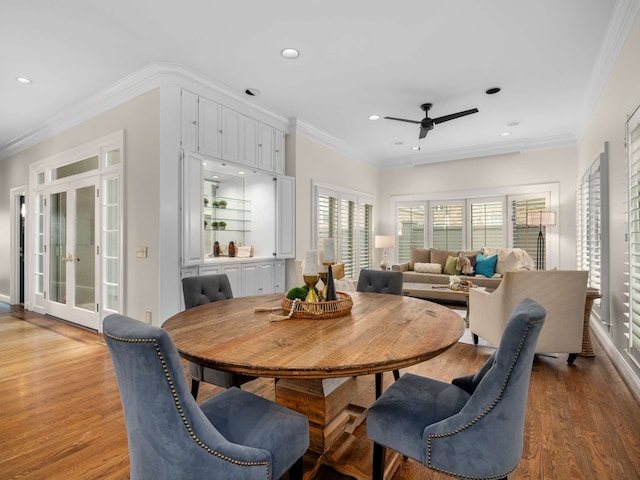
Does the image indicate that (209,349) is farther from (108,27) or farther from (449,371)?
(108,27)

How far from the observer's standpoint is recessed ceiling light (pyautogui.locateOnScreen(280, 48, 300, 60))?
10.4 feet

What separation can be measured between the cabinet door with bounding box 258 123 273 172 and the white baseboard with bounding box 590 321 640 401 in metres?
4.10

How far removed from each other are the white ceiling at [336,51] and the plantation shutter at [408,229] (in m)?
2.77

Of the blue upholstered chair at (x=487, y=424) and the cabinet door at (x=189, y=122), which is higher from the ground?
the cabinet door at (x=189, y=122)

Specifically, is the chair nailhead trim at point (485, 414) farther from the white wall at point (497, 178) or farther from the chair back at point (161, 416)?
the white wall at point (497, 178)

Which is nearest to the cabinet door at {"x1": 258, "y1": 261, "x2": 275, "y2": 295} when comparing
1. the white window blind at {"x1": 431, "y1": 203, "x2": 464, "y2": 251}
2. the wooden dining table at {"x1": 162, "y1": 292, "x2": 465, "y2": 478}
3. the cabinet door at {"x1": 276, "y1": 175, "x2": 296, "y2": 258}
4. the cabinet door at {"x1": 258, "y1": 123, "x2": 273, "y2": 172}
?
the cabinet door at {"x1": 276, "y1": 175, "x2": 296, "y2": 258}

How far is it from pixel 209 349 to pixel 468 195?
648 centimetres

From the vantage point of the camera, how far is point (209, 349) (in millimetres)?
1259

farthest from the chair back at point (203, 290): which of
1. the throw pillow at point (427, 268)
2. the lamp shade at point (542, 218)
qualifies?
the lamp shade at point (542, 218)

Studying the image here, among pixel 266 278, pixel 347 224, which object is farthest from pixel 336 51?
pixel 347 224

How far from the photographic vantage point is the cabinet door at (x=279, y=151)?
189 inches

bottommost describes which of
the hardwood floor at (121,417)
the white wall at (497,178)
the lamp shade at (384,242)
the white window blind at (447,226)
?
the hardwood floor at (121,417)

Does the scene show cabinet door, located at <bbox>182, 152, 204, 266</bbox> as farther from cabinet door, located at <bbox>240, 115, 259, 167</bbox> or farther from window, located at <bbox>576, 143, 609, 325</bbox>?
window, located at <bbox>576, 143, 609, 325</bbox>

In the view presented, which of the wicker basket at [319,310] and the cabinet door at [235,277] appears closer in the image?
the wicker basket at [319,310]
